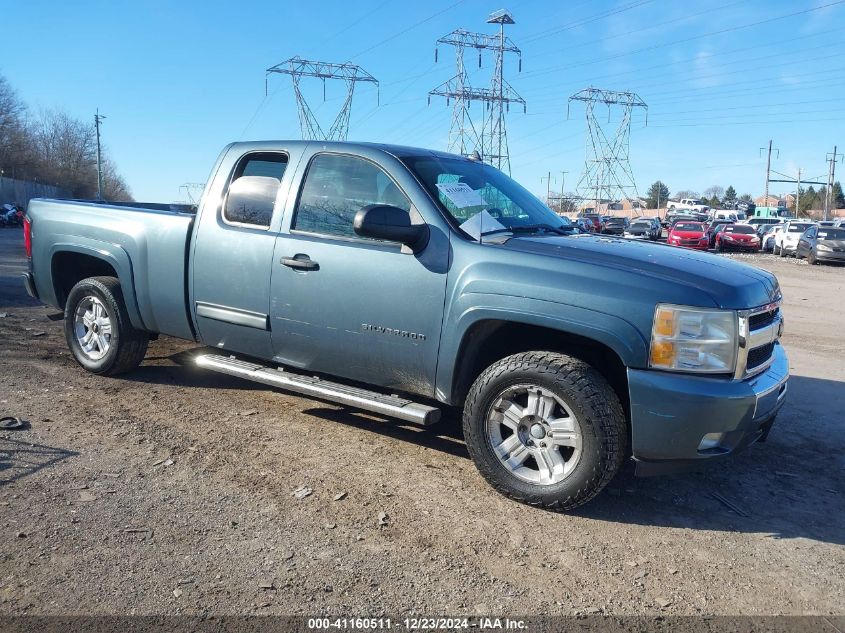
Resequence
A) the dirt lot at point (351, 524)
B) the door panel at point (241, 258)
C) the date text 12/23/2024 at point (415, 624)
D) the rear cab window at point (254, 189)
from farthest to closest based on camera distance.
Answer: the rear cab window at point (254, 189)
the door panel at point (241, 258)
the dirt lot at point (351, 524)
the date text 12/23/2024 at point (415, 624)

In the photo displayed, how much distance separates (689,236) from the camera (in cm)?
3259

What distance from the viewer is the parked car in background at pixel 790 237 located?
29561 millimetres

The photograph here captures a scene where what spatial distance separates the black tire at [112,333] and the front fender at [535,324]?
2.98 m

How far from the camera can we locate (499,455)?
3828mm

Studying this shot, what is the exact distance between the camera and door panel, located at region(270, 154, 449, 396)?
4074 millimetres

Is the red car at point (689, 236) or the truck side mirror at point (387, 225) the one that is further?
the red car at point (689, 236)

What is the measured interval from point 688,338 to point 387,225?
171cm

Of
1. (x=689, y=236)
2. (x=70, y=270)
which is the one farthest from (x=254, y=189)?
(x=689, y=236)

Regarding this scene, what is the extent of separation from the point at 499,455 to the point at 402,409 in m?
0.63

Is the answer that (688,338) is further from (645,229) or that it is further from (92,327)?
(645,229)

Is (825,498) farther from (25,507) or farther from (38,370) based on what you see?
(38,370)

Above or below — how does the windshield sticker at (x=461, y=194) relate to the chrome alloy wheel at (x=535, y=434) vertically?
above

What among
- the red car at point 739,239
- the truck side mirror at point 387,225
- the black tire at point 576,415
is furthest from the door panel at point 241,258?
the red car at point 739,239

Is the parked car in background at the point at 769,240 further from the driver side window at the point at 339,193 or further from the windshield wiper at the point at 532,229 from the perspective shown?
the driver side window at the point at 339,193
